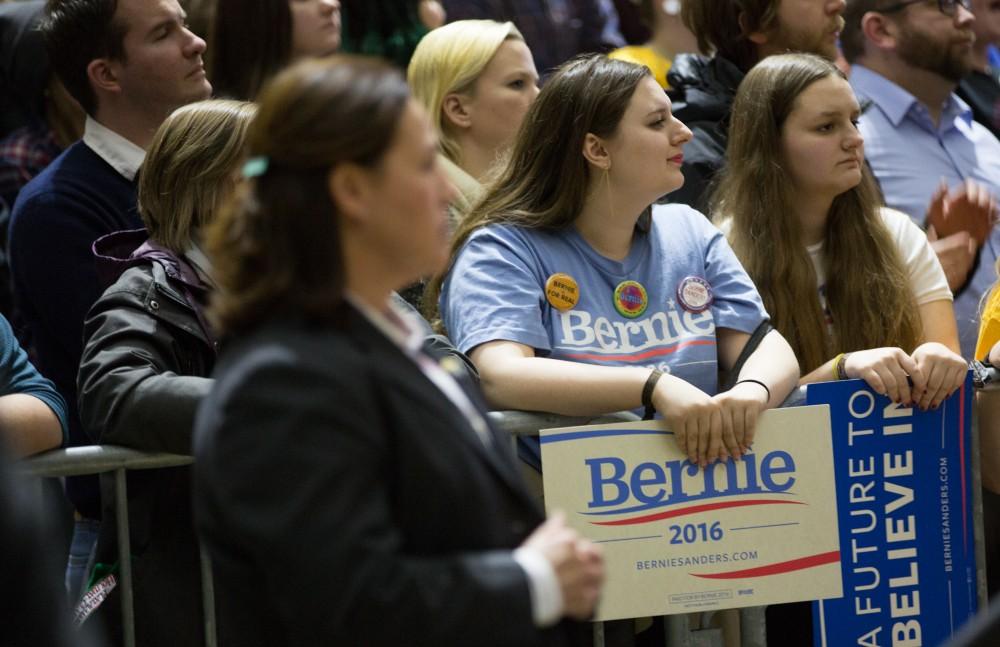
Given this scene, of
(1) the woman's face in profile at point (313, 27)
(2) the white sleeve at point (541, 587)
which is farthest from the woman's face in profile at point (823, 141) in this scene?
(2) the white sleeve at point (541, 587)

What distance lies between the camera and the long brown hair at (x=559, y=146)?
389cm

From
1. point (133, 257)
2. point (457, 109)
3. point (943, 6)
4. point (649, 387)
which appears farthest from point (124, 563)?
point (943, 6)

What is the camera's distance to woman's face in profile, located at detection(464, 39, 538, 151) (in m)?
4.82

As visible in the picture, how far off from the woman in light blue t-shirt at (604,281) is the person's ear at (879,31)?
2.06 metres

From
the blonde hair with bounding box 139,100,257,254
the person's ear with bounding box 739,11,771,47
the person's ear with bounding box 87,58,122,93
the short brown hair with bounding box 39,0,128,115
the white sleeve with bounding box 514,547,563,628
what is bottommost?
the white sleeve with bounding box 514,547,563,628

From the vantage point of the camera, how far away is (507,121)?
4832 millimetres

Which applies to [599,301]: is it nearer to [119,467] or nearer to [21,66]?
[119,467]

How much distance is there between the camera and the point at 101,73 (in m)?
4.28

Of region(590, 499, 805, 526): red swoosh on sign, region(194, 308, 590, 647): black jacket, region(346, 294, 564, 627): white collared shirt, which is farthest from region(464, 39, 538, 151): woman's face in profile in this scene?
region(194, 308, 590, 647): black jacket

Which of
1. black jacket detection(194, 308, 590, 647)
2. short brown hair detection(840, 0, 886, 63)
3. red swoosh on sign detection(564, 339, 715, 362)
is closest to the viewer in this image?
black jacket detection(194, 308, 590, 647)

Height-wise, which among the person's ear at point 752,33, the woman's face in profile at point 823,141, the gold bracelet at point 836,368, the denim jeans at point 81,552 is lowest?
the denim jeans at point 81,552

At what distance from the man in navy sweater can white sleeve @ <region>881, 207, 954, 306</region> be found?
2153 mm

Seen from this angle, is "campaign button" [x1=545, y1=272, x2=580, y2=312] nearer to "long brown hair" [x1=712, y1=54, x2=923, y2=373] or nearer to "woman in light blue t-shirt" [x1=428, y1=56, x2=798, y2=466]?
"woman in light blue t-shirt" [x1=428, y1=56, x2=798, y2=466]

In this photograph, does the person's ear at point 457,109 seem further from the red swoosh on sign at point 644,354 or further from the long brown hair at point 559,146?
the red swoosh on sign at point 644,354
